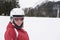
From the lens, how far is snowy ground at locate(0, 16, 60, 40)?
4.57 m

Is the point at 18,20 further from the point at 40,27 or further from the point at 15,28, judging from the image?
the point at 40,27

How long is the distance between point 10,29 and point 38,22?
311cm

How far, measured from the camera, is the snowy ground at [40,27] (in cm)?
457

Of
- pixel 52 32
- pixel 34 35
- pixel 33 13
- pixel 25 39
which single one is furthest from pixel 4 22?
pixel 33 13

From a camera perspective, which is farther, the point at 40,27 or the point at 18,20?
the point at 40,27

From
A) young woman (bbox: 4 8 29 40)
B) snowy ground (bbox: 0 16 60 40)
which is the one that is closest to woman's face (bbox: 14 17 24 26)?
young woman (bbox: 4 8 29 40)

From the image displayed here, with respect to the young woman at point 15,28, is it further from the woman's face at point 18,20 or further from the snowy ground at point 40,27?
the snowy ground at point 40,27

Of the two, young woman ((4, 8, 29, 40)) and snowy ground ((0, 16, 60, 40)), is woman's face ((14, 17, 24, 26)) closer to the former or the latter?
young woman ((4, 8, 29, 40))

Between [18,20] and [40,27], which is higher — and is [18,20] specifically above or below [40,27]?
above

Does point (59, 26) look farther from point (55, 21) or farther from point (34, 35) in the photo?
point (34, 35)

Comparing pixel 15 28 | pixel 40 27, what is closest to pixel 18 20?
pixel 15 28

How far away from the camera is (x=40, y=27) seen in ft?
15.4

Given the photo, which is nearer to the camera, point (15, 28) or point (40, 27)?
point (15, 28)

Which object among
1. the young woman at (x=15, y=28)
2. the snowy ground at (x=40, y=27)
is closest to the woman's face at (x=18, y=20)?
the young woman at (x=15, y=28)
